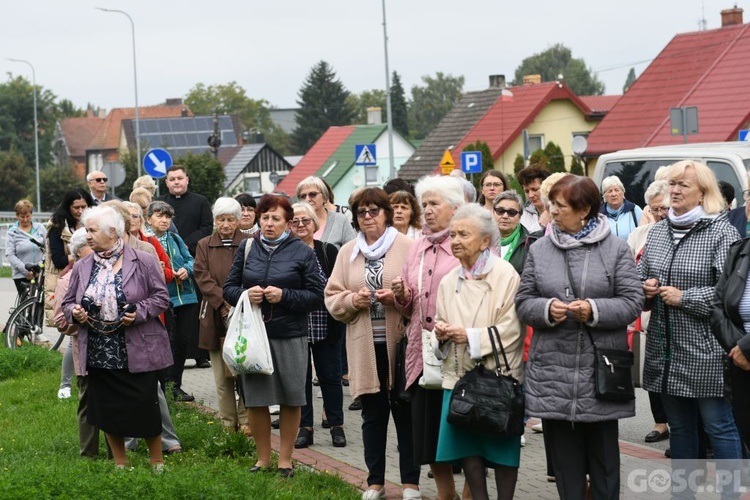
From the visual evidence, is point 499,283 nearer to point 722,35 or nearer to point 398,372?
point 398,372

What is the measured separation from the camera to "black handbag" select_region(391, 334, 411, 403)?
7.25m

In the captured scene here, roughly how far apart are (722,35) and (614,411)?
1517 inches

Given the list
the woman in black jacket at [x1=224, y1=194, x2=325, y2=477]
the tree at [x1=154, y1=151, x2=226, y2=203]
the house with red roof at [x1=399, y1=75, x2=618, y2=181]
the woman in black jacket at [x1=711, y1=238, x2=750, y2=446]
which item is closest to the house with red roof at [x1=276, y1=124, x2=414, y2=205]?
the house with red roof at [x1=399, y1=75, x2=618, y2=181]

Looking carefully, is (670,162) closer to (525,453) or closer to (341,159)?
(525,453)

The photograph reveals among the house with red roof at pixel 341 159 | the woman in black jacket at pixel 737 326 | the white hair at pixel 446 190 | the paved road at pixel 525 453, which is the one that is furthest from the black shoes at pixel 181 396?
the house with red roof at pixel 341 159

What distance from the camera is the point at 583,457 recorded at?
20.9 feet

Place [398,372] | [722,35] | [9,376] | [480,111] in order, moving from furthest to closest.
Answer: [480,111]
[722,35]
[9,376]
[398,372]

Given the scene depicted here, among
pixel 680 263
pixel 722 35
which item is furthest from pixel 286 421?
pixel 722 35

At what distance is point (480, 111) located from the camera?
61.1 m

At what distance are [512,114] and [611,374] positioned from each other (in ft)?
170

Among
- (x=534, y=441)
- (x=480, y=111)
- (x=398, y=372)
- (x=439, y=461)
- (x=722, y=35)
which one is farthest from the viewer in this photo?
(x=480, y=111)

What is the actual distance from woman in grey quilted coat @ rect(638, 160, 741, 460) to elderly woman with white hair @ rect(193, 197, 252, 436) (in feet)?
12.1

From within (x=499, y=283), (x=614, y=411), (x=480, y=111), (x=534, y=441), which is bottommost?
(x=534, y=441)

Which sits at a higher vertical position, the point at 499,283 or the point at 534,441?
the point at 499,283
